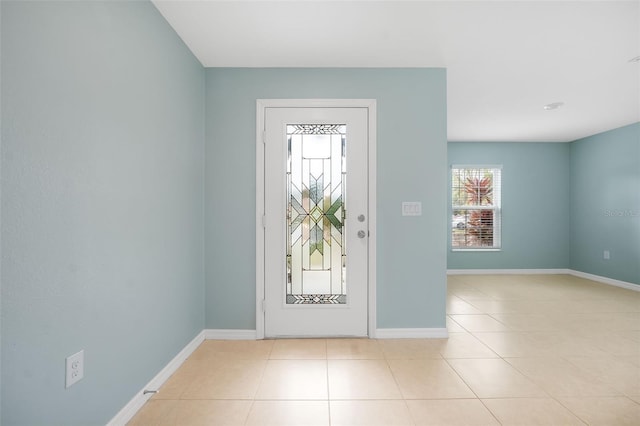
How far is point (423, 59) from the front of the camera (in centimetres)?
256

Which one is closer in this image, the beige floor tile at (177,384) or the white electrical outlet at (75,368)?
the white electrical outlet at (75,368)

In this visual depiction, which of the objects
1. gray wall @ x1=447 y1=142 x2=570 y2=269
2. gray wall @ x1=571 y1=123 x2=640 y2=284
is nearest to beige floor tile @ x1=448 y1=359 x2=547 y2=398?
gray wall @ x1=447 y1=142 x2=570 y2=269

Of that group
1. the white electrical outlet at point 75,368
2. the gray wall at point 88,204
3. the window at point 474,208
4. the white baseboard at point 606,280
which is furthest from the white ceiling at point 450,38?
the white baseboard at point 606,280

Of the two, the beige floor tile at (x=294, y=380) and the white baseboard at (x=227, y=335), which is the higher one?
the white baseboard at (x=227, y=335)

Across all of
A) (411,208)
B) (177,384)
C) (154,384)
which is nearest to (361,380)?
(177,384)

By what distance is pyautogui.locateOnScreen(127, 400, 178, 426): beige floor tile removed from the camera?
5.28 ft

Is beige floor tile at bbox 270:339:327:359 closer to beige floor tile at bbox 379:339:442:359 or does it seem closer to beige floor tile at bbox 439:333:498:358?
beige floor tile at bbox 379:339:442:359

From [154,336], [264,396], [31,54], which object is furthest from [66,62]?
[264,396]

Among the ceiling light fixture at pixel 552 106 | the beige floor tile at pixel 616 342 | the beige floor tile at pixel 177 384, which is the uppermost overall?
the ceiling light fixture at pixel 552 106

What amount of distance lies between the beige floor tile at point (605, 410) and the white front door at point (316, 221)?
1448 millimetres

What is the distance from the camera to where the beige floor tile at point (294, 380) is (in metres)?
1.85

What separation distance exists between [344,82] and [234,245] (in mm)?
1760

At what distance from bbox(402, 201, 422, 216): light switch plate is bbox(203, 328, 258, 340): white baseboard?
173cm

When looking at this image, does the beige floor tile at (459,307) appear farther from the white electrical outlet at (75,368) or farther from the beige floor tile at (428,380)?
the white electrical outlet at (75,368)
